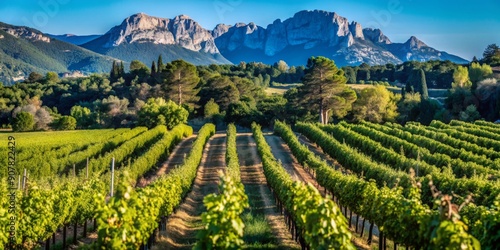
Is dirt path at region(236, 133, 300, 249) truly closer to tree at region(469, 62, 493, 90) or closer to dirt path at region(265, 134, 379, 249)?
dirt path at region(265, 134, 379, 249)

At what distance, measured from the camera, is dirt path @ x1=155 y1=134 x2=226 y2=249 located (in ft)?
48.6

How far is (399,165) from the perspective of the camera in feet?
84.7

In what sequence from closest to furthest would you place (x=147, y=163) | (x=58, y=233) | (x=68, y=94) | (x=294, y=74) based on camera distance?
(x=58, y=233), (x=147, y=163), (x=68, y=94), (x=294, y=74)

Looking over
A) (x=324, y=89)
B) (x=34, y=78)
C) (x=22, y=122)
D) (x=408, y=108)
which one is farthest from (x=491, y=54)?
(x=34, y=78)

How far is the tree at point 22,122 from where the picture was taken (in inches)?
2500

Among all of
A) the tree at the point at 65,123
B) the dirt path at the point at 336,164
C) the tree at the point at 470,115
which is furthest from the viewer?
the tree at the point at 65,123

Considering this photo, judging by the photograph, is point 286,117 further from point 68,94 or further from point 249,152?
point 68,94

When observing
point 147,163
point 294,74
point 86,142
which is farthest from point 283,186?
point 294,74

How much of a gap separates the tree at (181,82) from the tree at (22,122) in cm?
1994

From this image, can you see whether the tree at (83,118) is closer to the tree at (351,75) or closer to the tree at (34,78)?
the tree at (34,78)

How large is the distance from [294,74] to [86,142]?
295 ft

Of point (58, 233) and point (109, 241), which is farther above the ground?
point (109, 241)

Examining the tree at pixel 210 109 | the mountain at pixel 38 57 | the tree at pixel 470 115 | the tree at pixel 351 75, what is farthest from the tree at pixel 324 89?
the mountain at pixel 38 57

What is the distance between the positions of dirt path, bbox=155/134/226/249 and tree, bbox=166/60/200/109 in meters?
30.6
